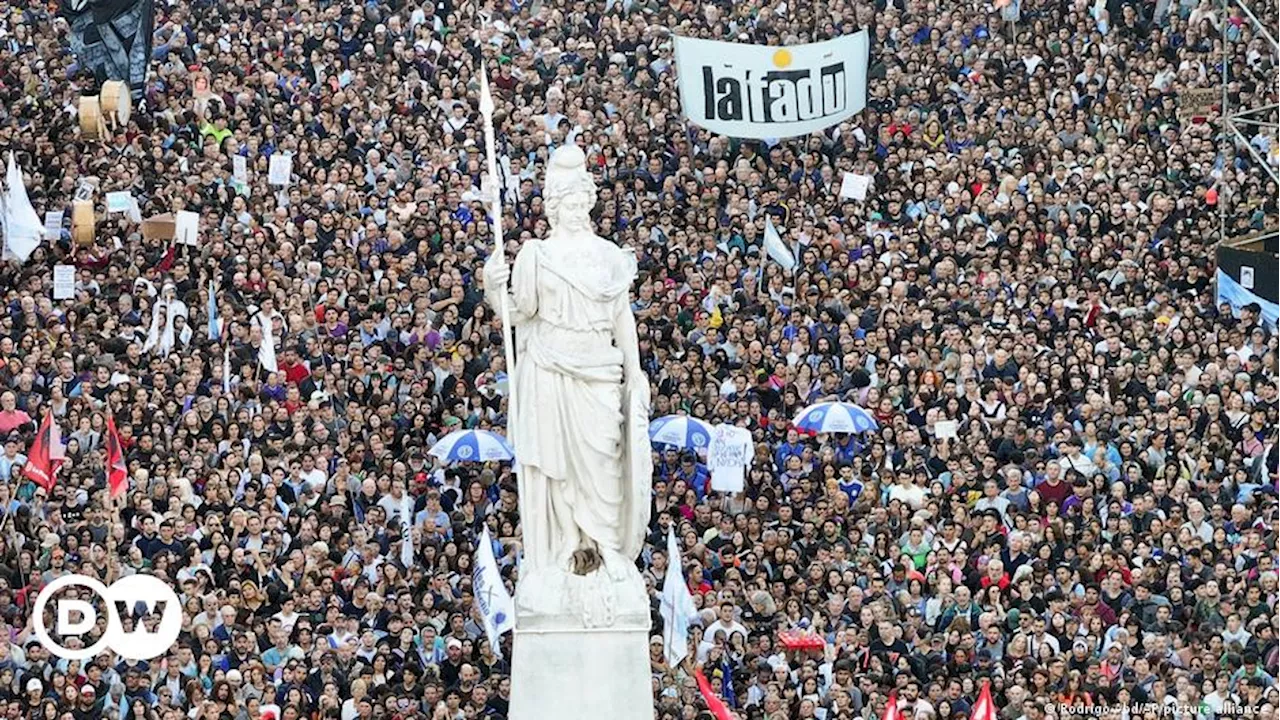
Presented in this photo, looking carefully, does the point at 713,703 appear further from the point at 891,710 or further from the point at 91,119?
the point at 91,119

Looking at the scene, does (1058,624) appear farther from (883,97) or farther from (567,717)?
(883,97)

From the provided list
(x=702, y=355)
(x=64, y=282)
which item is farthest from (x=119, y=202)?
(x=702, y=355)

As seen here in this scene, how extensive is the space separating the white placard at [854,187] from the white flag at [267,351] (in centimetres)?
715

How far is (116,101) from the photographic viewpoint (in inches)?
1876

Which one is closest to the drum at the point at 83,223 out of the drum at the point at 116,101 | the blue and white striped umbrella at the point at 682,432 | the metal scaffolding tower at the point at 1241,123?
the drum at the point at 116,101

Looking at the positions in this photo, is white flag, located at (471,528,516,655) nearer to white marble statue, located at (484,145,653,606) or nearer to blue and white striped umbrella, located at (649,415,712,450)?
blue and white striped umbrella, located at (649,415,712,450)

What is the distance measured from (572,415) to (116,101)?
57.5 feet

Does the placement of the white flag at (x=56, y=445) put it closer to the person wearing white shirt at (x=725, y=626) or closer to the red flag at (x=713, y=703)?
the person wearing white shirt at (x=725, y=626)

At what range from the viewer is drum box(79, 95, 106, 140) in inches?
1861

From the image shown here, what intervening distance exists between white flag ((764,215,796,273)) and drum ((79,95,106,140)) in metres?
7.34

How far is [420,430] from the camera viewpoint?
135 ft

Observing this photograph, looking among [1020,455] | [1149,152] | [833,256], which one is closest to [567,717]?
[1020,455]

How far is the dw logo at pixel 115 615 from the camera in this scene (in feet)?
120

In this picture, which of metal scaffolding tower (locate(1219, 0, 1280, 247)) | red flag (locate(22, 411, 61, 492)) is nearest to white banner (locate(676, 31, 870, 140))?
metal scaffolding tower (locate(1219, 0, 1280, 247))
